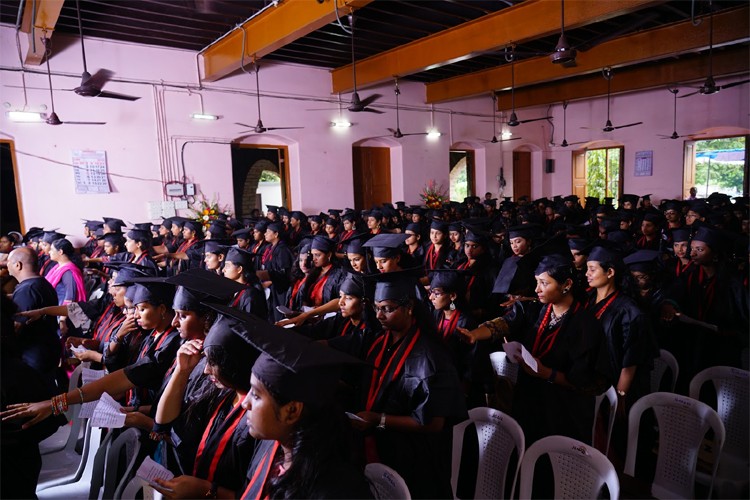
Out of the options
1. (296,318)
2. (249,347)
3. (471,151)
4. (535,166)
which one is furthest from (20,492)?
(535,166)

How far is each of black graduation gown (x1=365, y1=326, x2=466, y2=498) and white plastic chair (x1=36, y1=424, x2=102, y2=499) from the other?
1795 millimetres

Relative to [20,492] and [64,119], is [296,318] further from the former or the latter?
[64,119]

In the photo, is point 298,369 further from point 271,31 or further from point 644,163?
point 644,163

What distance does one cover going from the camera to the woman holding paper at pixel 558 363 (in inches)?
117

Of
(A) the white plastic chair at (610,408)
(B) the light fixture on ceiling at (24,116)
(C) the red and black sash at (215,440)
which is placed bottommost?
(A) the white plastic chair at (610,408)

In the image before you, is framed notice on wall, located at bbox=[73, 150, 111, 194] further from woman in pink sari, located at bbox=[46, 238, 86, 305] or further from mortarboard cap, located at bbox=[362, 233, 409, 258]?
mortarboard cap, located at bbox=[362, 233, 409, 258]

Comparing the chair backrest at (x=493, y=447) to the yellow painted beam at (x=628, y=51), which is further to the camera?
the yellow painted beam at (x=628, y=51)

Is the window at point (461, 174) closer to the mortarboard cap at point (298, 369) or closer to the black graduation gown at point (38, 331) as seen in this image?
the black graduation gown at point (38, 331)

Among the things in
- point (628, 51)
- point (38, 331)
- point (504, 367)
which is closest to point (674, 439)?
point (504, 367)

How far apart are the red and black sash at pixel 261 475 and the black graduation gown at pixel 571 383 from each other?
190 cm

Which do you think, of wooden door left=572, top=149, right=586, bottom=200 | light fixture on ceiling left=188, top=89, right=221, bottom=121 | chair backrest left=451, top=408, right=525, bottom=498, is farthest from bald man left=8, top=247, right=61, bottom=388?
wooden door left=572, top=149, right=586, bottom=200

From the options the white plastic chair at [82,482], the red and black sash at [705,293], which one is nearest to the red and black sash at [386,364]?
the white plastic chair at [82,482]

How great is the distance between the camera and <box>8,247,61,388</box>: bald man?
392 cm

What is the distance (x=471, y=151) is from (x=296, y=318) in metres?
15.3
